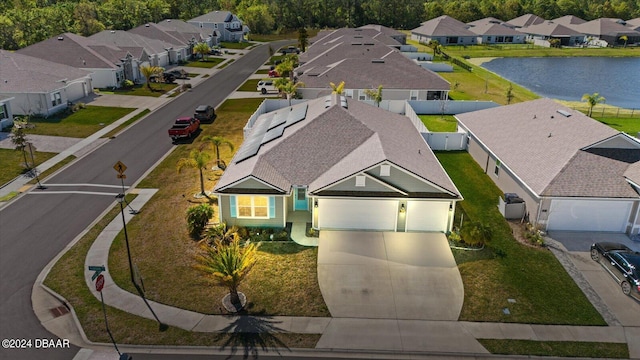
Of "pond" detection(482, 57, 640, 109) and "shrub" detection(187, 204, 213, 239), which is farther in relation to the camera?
"pond" detection(482, 57, 640, 109)

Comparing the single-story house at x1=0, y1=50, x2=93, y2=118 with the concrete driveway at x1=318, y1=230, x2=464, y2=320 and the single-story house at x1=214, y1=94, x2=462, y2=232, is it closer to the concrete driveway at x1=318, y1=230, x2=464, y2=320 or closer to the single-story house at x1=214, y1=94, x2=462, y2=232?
the single-story house at x1=214, y1=94, x2=462, y2=232

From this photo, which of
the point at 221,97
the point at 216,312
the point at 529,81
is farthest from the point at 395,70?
the point at 216,312

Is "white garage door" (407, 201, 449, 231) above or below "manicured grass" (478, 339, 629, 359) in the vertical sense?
above

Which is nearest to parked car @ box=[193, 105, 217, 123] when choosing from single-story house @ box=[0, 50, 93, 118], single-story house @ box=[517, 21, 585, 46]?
single-story house @ box=[0, 50, 93, 118]

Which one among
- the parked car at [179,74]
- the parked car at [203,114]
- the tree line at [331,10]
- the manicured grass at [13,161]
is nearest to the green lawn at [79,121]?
the manicured grass at [13,161]

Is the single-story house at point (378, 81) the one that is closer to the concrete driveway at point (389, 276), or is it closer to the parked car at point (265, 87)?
the parked car at point (265, 87)

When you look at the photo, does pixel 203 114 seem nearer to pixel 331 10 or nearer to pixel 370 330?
pixel 370 330
